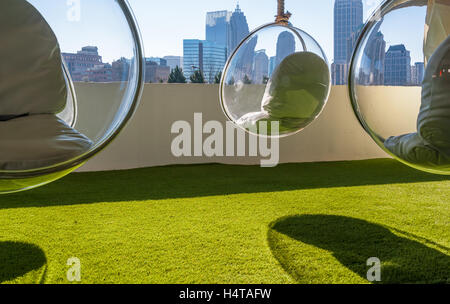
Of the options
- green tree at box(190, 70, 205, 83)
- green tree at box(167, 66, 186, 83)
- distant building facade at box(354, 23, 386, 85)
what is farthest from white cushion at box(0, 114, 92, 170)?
green tree at box(167, 66, 186, 83)

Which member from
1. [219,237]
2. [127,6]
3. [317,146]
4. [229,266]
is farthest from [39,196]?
[317,146]

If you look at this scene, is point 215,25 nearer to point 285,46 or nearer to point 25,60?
point 285,46

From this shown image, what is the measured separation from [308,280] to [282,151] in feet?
11.1

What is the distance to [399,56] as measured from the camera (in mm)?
1065

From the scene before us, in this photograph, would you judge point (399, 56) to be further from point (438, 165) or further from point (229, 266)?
point (229, 266)

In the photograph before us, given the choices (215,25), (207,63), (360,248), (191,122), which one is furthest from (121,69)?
(215,25)

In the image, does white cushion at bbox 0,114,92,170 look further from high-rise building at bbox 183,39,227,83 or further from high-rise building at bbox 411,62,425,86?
high-rise building at bbox 183,39,227,83

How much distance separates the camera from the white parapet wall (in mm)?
4230

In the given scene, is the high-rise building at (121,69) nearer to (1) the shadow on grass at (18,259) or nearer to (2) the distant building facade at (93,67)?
(2) the distant building facade at (93,67)

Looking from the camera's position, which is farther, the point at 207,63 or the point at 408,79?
the point at 207,63

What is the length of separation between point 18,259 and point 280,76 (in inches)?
54.8

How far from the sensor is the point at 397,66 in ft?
3.51

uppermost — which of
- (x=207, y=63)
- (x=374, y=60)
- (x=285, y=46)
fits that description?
(x=207, y=63)

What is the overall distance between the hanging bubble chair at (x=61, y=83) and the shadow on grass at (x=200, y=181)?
1404 millimetres
